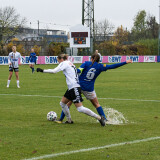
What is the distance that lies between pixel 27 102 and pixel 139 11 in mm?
110762

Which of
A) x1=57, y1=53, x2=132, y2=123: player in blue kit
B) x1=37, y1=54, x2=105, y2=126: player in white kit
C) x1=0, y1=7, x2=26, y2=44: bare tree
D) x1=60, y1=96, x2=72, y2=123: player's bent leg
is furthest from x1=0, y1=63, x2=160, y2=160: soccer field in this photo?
x1=0, y1=7, x2=26, y2=44: bare tree

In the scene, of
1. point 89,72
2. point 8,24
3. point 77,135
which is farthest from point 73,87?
point 8,24

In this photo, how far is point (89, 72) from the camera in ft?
31.2

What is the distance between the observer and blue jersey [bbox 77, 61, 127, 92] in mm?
9461

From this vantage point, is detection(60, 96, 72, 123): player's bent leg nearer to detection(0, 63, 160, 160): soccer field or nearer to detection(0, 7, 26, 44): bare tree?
detection(0, 63, 160, 160): soccer field

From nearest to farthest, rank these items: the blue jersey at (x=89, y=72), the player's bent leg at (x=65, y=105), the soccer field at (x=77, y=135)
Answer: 1. the soccer field at (x=77, y=135)
2. the blue jersey at (x=89, y=72)
3. the player's bent leg at (x=65, y=105)

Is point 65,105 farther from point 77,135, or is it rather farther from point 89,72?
point 77,135

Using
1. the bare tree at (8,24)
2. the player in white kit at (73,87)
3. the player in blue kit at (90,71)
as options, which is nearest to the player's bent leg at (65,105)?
the player in white kit at (73,87)

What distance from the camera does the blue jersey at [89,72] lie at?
372 inches

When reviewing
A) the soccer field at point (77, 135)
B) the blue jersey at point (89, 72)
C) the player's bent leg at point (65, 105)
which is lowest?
the soccer field at point (77, 135)

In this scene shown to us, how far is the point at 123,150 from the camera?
22.5 feet

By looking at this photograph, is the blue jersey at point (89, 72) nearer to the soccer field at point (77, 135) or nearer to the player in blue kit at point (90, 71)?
the player in blue kit at point (90, 71)

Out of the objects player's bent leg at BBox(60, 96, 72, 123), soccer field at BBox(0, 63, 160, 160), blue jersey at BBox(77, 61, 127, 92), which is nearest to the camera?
soccer field at BBox(0, 63, 160, 160)

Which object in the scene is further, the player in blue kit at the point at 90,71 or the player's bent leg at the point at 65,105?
the player's bent leg at the point at 65,105
